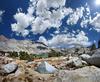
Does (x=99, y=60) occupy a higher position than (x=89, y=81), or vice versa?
(x=99, y=60)

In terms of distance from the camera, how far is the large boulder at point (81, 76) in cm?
1991

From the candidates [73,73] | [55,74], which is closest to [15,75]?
[55,74]

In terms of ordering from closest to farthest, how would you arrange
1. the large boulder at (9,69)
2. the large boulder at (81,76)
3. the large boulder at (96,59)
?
the large boulder at (81,76)
the large boulder at (96,59)
the large boulder at (9,69)

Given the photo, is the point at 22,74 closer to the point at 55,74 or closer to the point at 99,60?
the point at 55,74

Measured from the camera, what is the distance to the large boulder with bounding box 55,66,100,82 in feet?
65.3

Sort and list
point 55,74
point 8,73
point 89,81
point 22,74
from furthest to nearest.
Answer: point 8,73 < point 22,74 < point 55,74 < point 89,81

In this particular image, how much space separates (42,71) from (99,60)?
6001mm

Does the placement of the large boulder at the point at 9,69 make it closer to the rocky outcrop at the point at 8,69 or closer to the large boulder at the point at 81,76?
the rocky outcrop at the point at 8,69

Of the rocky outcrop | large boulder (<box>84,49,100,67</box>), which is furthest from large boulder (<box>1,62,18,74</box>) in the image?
large boulder (<box>84,49,100,67</box>)

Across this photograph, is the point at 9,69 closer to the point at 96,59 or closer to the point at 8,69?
the point at 8,69

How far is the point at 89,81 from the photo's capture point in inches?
779

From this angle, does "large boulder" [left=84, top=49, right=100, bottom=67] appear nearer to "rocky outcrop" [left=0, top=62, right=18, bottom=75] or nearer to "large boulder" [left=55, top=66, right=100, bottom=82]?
"large boulder" [left=55, top=66, right=100, bottom=82]

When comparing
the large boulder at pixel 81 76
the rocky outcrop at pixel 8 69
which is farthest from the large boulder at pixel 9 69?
the large boulder at pixel 81 76

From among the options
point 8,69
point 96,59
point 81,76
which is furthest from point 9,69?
point 96,59
